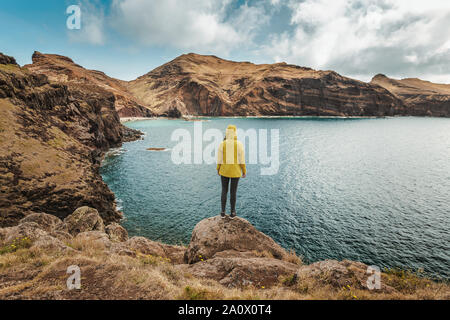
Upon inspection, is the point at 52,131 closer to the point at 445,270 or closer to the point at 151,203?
the point at 151,203

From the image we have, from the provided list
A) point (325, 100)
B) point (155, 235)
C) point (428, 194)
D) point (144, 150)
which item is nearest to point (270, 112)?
point (325, 100)

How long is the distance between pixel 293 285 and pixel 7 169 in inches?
844

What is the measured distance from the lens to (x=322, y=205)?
23.0m

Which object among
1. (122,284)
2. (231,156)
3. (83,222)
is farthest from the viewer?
(83,222)

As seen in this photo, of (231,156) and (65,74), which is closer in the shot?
(231,156)

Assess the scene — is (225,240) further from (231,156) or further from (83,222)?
(83,222)

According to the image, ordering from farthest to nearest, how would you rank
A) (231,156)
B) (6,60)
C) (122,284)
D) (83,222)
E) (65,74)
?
(65,74)
(6,60)
(83,222)
(231,156)
(122,284)

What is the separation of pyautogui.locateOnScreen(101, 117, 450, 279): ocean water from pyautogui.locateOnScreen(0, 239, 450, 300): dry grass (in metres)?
10.5

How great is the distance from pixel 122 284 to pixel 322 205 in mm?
22529

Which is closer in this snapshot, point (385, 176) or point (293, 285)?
point (293, 285)

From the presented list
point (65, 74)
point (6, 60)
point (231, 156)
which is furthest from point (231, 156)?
point (65, 74)

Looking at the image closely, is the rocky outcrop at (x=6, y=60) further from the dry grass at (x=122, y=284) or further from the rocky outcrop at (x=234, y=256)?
the rocky outcrop at (x=234, y=256)

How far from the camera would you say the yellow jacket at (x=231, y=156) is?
8.63 meters

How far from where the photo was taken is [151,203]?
2459 cm
